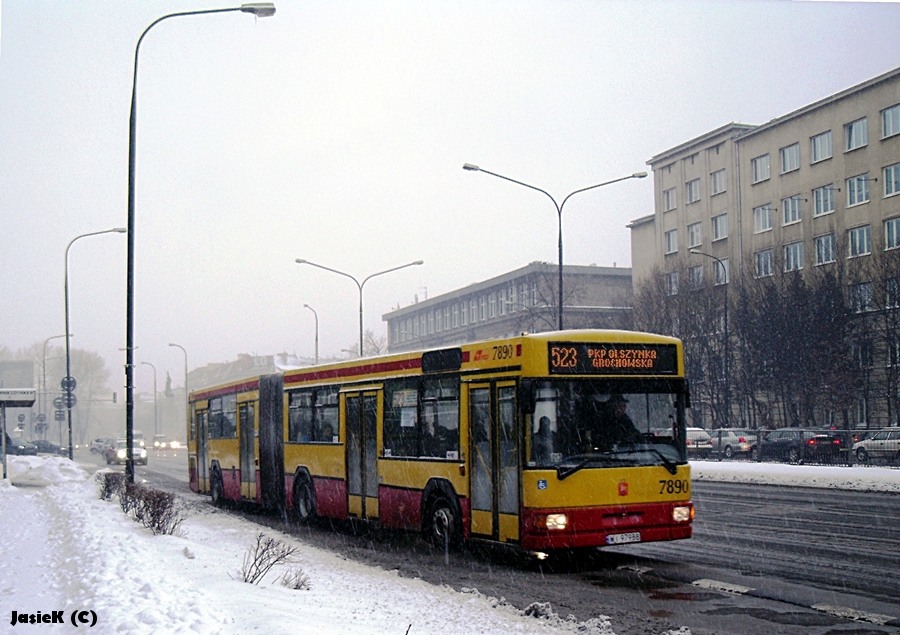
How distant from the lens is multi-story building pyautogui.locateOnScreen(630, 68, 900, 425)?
4500cm

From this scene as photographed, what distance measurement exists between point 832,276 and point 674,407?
37137 millimetres

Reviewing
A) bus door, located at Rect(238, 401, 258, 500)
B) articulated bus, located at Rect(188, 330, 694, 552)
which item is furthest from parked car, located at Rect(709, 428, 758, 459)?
articulated bus, located at Rect(188, 330, 694, 552)

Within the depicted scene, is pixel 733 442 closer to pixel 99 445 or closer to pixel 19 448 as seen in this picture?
pixel 19 448

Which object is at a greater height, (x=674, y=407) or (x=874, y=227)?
(x=874, y=227)

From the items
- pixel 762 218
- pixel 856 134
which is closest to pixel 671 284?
pixel 762 218

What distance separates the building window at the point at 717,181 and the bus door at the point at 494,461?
5414 centimetres

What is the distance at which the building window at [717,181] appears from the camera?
6281 centimetres

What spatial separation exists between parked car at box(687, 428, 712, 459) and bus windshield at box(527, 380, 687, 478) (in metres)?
31.4

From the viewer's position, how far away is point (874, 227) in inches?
1946

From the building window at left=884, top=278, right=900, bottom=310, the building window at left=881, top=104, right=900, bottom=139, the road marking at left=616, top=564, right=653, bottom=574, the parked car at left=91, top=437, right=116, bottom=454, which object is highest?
the building window at left=881, top=104, right=900, bottom=139

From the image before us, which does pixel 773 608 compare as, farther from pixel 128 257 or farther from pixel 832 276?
pixel 832 276

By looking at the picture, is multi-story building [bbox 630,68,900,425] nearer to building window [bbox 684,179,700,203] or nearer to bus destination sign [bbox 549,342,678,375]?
building window [bbox 684,179,700,203]

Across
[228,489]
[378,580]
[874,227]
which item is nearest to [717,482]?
[228,489]

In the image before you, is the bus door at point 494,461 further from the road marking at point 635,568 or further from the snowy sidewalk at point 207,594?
the road marking at point 635,568
